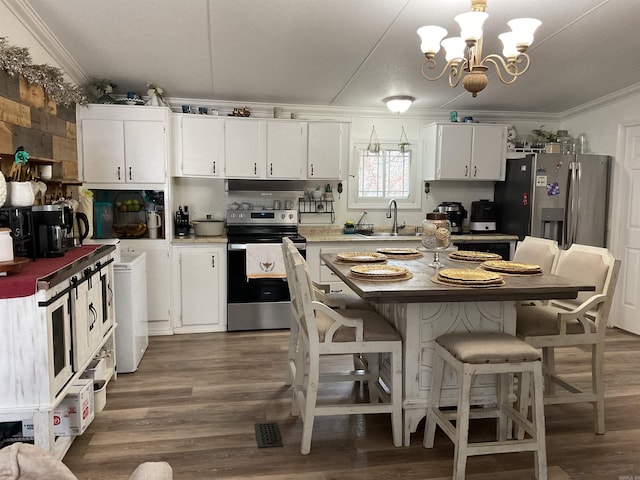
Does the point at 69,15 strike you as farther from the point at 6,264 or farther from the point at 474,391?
the point at 474,391

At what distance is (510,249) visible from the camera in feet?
16.4

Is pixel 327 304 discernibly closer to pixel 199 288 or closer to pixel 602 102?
pixel 199 288

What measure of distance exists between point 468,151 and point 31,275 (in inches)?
171

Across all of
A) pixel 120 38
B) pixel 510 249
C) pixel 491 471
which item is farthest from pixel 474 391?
pixel 120 38

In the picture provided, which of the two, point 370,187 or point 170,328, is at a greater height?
point 370,187

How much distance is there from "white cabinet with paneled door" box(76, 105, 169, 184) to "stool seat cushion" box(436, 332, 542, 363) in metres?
3.16

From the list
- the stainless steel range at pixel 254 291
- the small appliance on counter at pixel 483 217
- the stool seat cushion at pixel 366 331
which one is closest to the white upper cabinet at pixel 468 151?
the small appliance on counter at pixel 483 217

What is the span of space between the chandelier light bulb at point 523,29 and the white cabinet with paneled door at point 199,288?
10.1 ft

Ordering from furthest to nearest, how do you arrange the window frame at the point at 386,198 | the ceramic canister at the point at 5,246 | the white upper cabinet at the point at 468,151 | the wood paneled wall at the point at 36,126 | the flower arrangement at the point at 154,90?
the window frame at the point at 386,198 → the white upper cabinet at the point at 468,151 → the flower arrangement at the point at 154,90 → the wood paneled wall at the point at 36,126 → the ceramic canister at the point at 5,246

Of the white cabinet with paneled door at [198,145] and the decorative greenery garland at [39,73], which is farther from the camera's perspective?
the white cabinet with paneled door at [198,145]

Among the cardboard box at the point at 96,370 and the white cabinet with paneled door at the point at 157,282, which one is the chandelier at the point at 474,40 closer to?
the cardboard box at the point at 96,370

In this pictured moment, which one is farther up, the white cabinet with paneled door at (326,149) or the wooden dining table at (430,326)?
the white cabinet with paneled door at (326,149)

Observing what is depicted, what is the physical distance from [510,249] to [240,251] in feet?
9.33

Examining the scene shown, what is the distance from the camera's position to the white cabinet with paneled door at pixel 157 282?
432 cm
